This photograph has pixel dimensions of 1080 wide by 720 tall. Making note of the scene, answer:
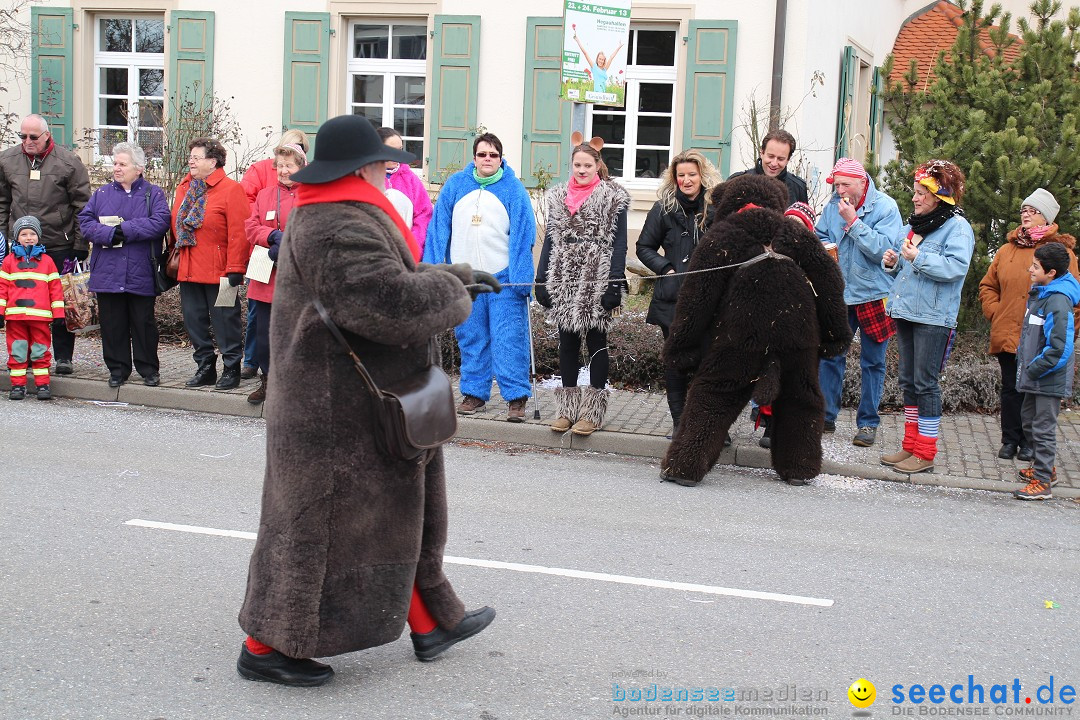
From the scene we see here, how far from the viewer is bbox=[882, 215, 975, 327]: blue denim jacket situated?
7547mm

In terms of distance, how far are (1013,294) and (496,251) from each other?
3538 millimetres

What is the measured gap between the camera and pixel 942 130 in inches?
425

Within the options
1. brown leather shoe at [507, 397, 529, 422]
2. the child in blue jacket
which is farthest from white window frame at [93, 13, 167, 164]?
the child in blue jacket

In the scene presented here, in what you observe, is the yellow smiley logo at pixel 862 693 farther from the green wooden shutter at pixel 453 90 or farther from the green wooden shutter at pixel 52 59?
the green wooden shutter at pixel 52 59

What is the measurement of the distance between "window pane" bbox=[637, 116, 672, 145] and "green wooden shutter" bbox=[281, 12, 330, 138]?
4238 mm

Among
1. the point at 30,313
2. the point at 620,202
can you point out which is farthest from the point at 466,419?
the point at 30,313

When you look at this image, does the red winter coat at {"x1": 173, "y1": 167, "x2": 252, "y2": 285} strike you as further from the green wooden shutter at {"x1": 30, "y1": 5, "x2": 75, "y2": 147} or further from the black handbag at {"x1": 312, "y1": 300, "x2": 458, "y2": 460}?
the green wooden shutter at {"x1": 30, "y1": 5, "x2": 75, "y2": 147}

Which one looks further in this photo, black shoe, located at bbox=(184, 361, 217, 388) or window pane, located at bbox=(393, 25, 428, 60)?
window pane, located at bbox=(393, 25, 428, 60)

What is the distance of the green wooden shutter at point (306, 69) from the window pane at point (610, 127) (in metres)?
3.66

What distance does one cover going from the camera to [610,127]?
16.1 meters

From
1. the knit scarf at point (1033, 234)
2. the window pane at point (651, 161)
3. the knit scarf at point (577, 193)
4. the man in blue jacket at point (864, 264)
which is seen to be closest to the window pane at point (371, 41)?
the window pane at point (651, 161)

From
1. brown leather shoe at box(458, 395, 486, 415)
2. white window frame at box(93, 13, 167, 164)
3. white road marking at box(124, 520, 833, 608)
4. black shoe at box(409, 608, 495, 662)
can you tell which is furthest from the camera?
white window frame at box(93, 13, 167, 164)

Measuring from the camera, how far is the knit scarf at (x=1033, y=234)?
7.82m

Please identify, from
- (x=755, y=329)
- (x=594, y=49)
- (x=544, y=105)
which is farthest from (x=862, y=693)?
(x=544, y=105)
